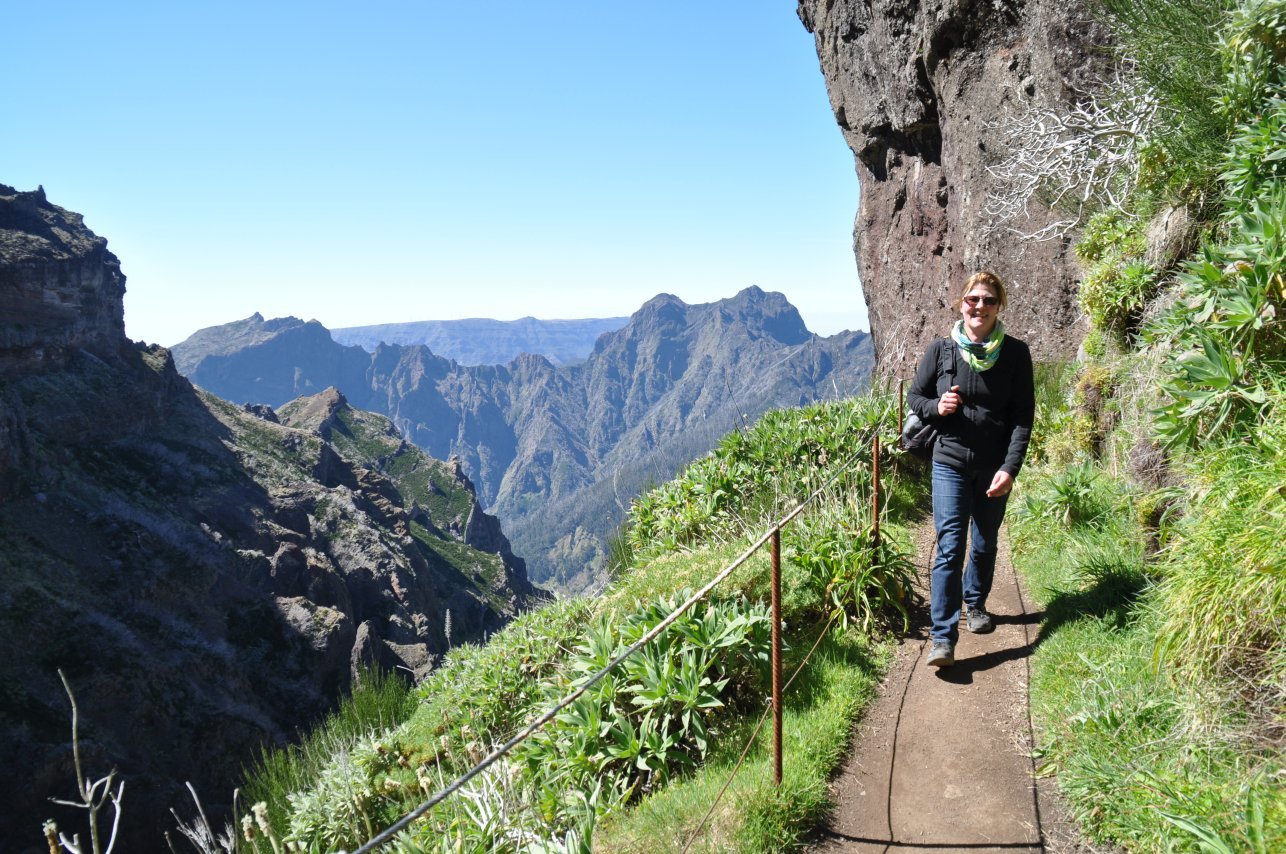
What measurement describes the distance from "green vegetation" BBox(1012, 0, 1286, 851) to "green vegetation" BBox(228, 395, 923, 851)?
4.29 ft

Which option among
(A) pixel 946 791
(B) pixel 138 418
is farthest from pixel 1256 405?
(B) pixel 138 418

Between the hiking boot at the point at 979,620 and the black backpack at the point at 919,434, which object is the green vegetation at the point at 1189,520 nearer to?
the hiking boot at the point at 979,620

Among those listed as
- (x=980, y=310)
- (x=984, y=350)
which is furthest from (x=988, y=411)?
(x=980, y=310)

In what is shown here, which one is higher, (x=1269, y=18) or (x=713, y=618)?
(x=1269, y=18)

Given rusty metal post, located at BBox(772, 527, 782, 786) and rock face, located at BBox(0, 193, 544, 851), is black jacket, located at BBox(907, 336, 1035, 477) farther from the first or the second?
rock face, located at BBox(0, 193, 544, 851)

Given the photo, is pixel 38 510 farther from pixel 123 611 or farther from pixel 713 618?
pixel 713 618

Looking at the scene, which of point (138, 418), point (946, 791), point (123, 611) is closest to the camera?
point (946, 791)

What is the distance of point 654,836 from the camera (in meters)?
3.79

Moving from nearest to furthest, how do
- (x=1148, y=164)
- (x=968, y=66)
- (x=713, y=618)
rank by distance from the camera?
(x=713, y=618) < (x=1148, y=164) < (x=968, y=66)

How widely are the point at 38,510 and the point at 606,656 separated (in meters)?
85.1

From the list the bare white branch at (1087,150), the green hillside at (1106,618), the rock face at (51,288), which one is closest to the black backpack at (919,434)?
the green hillside at (1106,618)

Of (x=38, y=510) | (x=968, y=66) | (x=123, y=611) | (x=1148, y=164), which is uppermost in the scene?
(x=968, y=66)

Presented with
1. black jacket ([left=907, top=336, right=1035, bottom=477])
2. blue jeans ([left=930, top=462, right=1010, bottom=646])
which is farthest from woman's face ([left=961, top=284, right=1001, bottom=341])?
blue jeans ([left=930, top=462, right=1010, bottom=646])

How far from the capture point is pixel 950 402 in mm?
4863
